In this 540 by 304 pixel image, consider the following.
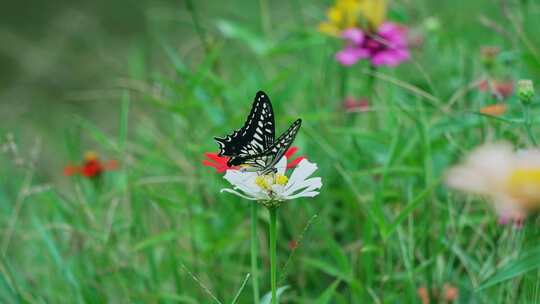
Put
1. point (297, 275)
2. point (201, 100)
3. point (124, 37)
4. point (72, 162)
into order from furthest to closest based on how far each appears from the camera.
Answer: point (124, 37) < point (72, 162) < point (201, 100) < point (297, 275)

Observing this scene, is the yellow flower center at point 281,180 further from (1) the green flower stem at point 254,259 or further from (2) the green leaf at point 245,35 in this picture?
(2) the green leaf at point 245,35

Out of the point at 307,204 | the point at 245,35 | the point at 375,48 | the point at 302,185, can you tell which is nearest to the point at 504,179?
the point at 302,185

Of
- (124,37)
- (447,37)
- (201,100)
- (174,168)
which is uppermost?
(124,37)

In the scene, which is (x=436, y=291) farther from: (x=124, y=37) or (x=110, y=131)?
(x=124, y=37)

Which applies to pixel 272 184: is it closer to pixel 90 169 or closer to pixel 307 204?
pixel 307 204

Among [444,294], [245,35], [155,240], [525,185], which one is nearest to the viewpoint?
[525,185]

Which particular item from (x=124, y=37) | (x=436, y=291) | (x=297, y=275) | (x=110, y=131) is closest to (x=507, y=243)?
(x=436, y=291)

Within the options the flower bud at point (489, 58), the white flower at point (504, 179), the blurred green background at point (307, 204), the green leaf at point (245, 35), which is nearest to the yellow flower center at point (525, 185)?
the white flower at point (504, 179)
